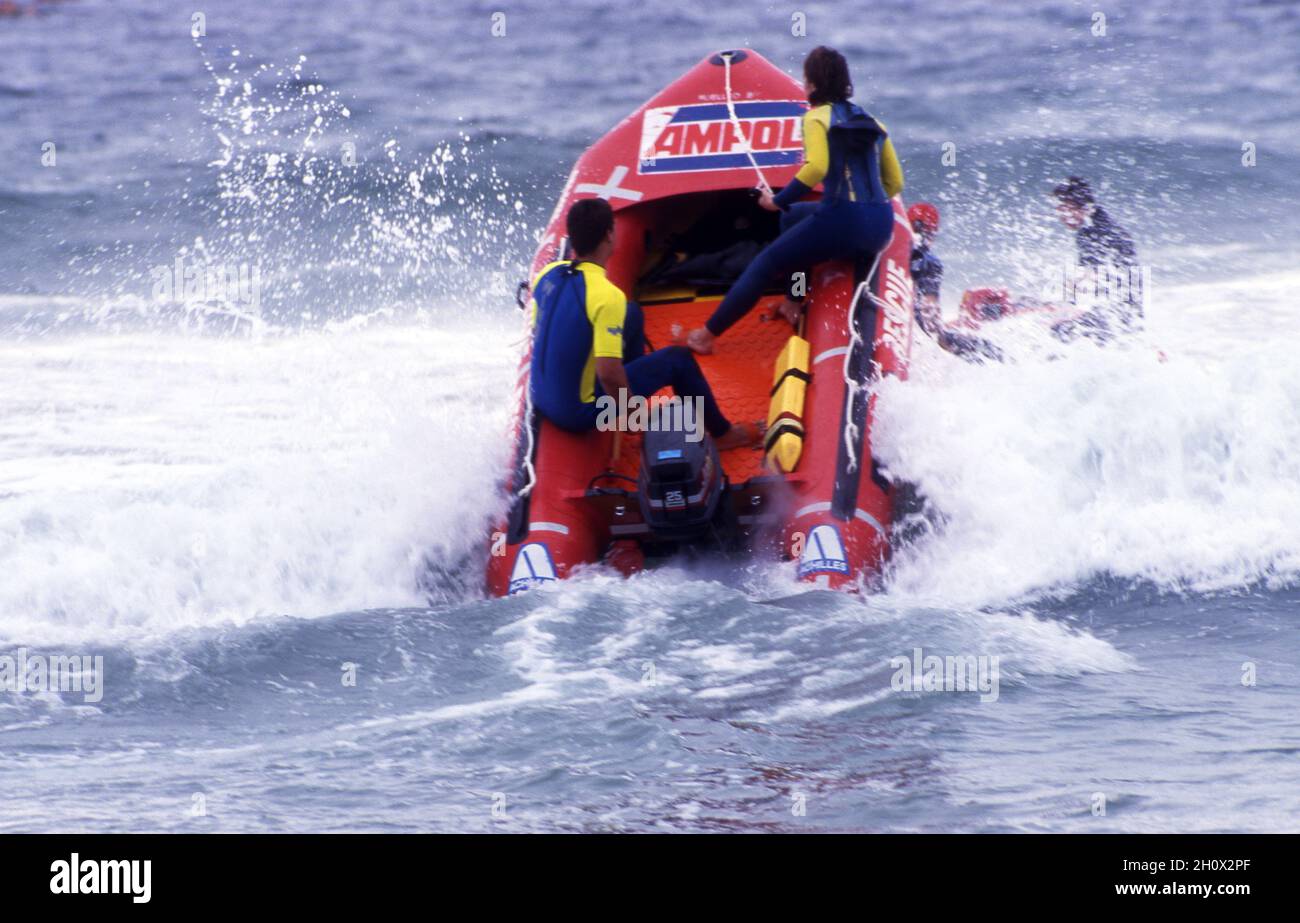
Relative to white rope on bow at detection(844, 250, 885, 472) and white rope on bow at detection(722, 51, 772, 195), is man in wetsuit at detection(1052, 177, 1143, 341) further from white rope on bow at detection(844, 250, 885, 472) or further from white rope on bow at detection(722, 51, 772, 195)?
white rope on bow at detection(844, 250, 885, 472)

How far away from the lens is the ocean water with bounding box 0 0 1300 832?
3826 mm

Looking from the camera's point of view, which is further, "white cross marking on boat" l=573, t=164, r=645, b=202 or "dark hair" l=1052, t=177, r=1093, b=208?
"dark hair" l=1052, t=177, r=1093, b=208

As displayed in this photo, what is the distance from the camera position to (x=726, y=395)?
6.06 metres

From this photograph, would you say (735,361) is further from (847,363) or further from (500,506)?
(500,506)

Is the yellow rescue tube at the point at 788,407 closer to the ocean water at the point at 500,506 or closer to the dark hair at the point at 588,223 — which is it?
the ocean water at the point at 500,506

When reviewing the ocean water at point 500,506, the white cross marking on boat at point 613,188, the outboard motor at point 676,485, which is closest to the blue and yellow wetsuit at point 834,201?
the ocean water at point 500,506

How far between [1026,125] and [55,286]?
263 inches

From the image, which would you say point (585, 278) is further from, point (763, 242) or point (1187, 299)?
point (1187, 299)

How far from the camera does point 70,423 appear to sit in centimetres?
812

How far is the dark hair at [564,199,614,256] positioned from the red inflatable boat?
0.64 meters

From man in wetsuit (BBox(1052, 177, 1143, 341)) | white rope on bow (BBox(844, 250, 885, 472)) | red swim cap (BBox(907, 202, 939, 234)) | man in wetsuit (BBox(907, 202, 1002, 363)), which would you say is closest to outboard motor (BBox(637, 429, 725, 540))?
white rope on bow (BBox(844, 250, 885, 472))

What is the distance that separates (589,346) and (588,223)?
386mm

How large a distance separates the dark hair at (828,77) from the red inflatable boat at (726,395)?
25.6 inches

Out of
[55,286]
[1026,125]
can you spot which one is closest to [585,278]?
[55,286]
